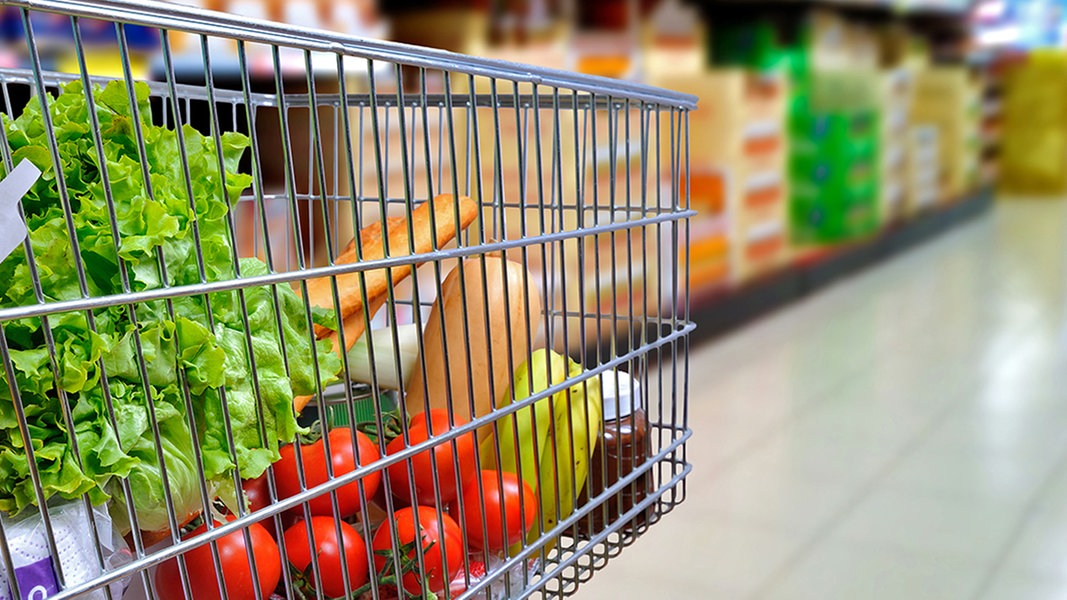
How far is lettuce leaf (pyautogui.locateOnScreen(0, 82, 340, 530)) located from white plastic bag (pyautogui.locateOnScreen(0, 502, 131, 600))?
0.01 meters

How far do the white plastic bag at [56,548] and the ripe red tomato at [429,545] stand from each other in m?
0.22

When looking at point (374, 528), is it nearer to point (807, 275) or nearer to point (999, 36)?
point (807, 275)

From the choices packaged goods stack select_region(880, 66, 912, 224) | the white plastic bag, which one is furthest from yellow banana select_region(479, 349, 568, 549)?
packaged goods stack select_region(880, 66, 912, 224)

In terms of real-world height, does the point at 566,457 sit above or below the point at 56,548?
below

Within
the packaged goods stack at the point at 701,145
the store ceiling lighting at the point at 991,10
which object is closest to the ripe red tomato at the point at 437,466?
the packaged goods stack at the point at 701,145

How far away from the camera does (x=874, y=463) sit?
96.8 inches

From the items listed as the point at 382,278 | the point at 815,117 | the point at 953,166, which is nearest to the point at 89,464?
the point at 382,278

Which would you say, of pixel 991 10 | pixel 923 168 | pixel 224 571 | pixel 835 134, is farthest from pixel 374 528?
pixel 991 10

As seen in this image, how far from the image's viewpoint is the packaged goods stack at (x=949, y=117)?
659 cm

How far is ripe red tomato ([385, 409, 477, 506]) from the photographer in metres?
0.81

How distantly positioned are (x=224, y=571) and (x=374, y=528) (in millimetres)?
201

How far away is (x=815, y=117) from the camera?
4.82m

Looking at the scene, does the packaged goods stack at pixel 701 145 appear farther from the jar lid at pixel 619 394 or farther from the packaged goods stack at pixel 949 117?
the packaged goods stack at pixel 949 117

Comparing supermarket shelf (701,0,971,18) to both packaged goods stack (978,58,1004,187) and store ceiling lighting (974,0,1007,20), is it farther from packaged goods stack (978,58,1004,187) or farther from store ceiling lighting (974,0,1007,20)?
Answer: packaged goods stack (978,58,1004,187)
